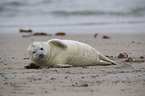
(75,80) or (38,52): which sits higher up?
(38,52)

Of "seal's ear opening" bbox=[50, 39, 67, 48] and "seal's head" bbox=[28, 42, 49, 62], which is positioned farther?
"seal's ear opening" bbox=[50, 39, 67, 48]

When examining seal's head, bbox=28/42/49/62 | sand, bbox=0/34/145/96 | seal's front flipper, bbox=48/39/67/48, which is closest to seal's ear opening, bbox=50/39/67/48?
seal's front flipper, bbox=48/39/67/48

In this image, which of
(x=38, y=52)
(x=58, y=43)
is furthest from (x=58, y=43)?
(x=38, y=52)

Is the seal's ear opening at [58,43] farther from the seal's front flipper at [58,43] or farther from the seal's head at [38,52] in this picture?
the seal's head at [38,52]

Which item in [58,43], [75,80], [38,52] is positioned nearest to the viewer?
[75,80]

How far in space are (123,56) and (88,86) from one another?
10.0ft

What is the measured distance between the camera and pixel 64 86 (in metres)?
4.16

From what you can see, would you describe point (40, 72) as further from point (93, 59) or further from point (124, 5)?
point (124, 5)

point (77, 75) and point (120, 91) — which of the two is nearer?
point (120, 91)

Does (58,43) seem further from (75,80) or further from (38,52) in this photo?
(75,80)

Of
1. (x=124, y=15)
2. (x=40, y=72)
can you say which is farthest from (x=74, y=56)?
(x=124, y=15)

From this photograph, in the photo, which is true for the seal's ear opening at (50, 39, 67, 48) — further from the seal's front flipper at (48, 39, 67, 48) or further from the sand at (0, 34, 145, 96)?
the sand at (0, 34, 145, 96)

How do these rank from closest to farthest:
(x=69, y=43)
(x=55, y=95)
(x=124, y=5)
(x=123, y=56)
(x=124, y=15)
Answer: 1. (x=55, y=95)
2. (x=69, y=43)
3. (x=123, y=56)
4. (x=124, y=15)
5. (x=124, y=5)

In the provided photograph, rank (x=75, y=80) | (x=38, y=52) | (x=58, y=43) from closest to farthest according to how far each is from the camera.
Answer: (x=75, y=80) → (x=38, y=52) → (x=58, y=43)
